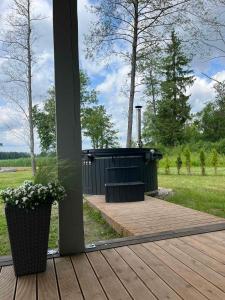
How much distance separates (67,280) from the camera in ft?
6.74

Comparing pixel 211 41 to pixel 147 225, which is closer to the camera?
pixel 147 225

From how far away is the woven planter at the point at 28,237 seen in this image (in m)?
2.12

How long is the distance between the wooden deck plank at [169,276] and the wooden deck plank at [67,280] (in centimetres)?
55

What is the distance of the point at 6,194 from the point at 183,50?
390cm

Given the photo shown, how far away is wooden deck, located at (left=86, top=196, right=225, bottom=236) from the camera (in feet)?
10.5

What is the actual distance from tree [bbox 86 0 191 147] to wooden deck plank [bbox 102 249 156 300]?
3.33 metres

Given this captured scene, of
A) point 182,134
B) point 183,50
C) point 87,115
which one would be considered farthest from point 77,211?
point 183,50

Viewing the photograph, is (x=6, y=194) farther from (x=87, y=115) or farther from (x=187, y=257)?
(x=87, y=115)

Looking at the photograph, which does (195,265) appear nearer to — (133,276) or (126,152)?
(133,276)

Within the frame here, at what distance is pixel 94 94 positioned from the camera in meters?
3.95

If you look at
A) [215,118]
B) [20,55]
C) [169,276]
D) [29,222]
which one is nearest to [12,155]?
[29,222]

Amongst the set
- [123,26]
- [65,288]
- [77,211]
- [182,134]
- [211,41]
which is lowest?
[65,288]

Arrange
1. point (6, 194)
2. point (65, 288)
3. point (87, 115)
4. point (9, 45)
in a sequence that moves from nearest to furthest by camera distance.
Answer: point (65, 288) < point (6, 194) < point (9, 45) < point (87, 115)

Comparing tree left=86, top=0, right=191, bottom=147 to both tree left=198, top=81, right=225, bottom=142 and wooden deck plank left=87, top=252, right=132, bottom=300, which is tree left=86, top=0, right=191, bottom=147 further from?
wooden deck plank left=87, top=252, right=132, bottom=300
